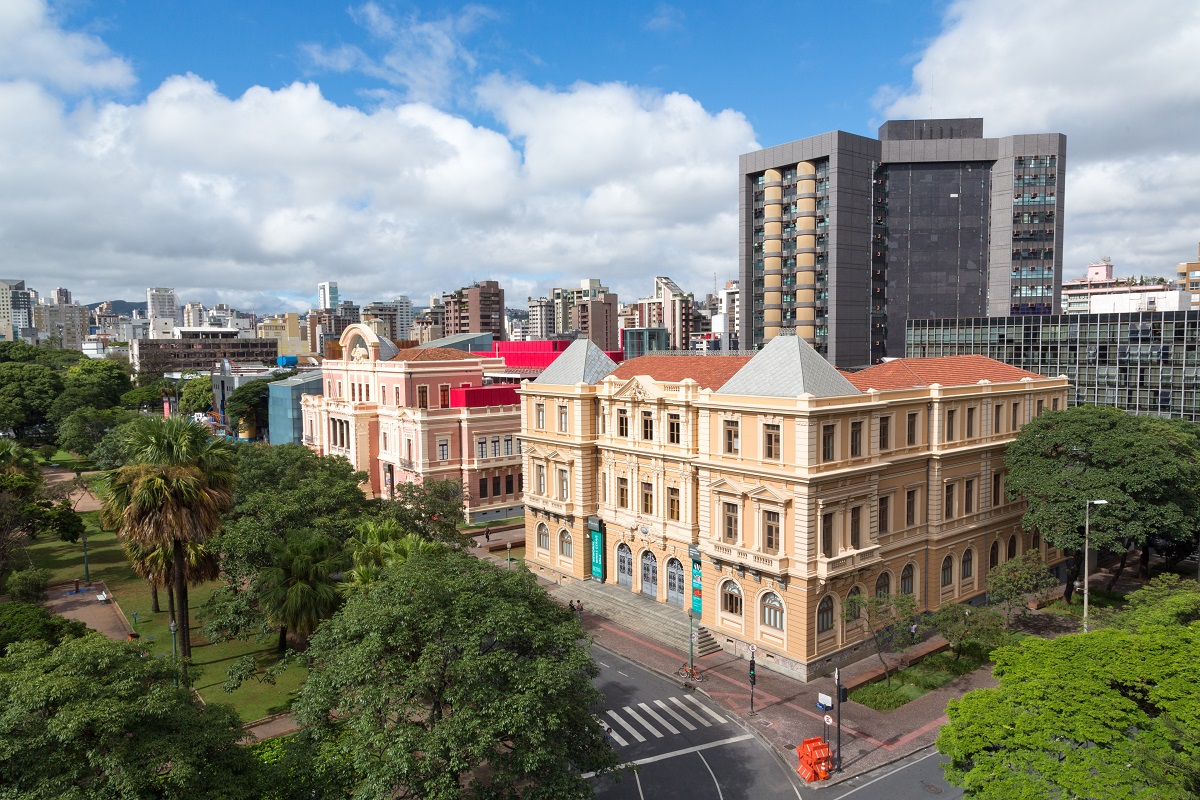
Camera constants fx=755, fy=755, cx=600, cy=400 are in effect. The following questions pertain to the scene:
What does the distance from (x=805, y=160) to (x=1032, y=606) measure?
75.7m

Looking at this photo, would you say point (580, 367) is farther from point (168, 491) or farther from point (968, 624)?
point (968, 624)

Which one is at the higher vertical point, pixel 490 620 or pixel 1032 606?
pixel 490 620

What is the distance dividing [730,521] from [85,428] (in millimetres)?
93806

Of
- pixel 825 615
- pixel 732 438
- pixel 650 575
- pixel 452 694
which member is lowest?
pixel 650 575

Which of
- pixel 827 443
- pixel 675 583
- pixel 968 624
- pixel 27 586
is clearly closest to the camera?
pixel 968 624

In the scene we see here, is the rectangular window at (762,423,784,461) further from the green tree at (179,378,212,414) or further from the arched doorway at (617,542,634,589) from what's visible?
the green tree at (179,378,212,414)

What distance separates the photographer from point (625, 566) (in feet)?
171

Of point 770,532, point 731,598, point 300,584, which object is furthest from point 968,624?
point 300,584

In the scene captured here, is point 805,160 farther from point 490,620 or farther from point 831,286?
point 490,620

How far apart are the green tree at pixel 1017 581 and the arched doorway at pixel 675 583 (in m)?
17.6

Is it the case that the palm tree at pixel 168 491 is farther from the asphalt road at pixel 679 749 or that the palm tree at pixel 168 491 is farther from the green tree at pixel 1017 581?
the green tree at pixel 1017 581

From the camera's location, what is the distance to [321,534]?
38.2 m

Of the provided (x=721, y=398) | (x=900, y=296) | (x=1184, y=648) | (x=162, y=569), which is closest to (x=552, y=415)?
(x=721, y=398)

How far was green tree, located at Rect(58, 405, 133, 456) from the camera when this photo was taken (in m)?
98.1
